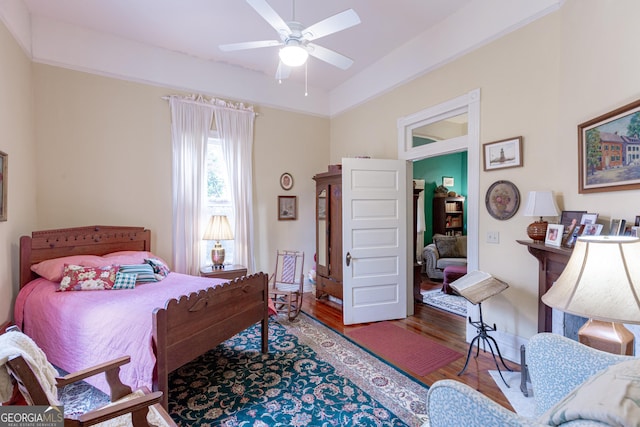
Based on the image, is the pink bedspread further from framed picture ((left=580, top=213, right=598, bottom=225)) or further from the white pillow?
framed picture ((left=580, top=213, right=598, bottom=225))

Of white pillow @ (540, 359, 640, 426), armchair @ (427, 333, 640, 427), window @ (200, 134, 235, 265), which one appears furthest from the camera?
window @ (200, 134, 235, 265)

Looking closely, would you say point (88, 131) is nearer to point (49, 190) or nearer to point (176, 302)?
point (49, 190)

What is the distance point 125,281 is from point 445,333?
348 cm

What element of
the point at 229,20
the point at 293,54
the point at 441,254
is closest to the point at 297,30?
the point at 293,54

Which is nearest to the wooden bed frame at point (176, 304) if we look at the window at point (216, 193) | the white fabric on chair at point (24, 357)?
the white fabric on chair at point (24, 357)

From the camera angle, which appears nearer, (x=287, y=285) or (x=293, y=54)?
(x=293, y=54)

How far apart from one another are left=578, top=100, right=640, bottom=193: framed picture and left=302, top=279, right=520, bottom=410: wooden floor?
171 cm

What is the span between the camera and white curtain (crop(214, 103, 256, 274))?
449 cm

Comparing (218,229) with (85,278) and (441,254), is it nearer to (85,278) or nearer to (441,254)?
(85,278)

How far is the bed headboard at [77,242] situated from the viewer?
303 cm

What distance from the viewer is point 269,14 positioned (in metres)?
2.23

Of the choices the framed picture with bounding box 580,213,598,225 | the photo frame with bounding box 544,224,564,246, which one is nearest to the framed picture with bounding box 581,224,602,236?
A: the framed picture with bounding box 580,213,598,225

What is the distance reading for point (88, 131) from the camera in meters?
3.67

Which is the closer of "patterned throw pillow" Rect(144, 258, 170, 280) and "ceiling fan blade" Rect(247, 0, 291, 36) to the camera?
"ceiling fan blade" Rect(247, 0, 291, 36)
